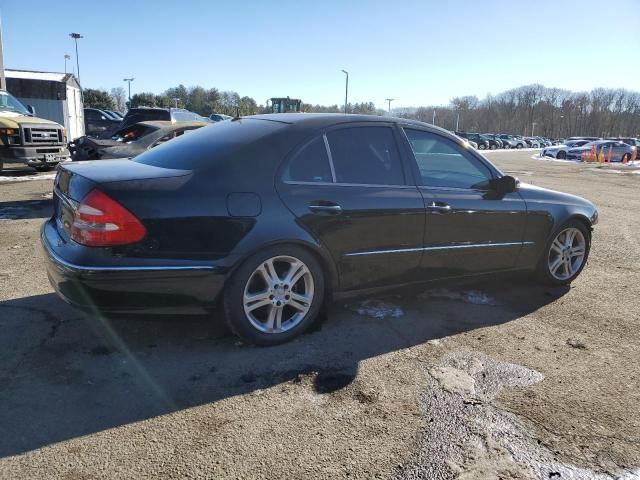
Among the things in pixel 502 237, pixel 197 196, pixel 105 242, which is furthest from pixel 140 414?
pixel 502 237

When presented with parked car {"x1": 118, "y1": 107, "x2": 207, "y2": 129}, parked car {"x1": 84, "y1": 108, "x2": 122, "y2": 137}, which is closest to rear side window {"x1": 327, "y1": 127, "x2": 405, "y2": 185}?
parked car {"x1": 118, "y1": 107, "x2": 207, "y2": 129}

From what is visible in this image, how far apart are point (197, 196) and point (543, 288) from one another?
366 cm

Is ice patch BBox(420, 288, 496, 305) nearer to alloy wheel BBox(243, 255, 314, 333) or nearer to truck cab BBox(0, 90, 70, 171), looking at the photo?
alloy wheel BBox(243, 255, 314, 333)

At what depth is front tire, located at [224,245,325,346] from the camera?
323cm

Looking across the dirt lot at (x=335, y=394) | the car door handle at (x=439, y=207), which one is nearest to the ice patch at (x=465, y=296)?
the dirt lot at (x=335, y=394)

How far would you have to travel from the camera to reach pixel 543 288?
4988 millimetres

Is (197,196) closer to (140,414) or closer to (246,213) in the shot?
(246,213)

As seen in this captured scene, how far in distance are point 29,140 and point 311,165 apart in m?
10.6

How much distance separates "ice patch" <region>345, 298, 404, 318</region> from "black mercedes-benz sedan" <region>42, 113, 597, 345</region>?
13.0 inches

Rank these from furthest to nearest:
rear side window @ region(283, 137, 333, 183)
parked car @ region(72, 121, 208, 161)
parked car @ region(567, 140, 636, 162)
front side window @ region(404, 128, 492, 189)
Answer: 1. parked car @ region(567, 140, 636, 162)
2. parked car @ region(72, 121, 208, 161)
3. front side window @ region(404, 128, 492, 189)
4. rear side window @ region(283, 137, 333, 183)

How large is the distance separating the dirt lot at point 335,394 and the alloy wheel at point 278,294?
8.5 inches

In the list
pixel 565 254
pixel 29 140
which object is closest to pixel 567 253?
pixel 565 254

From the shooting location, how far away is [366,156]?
379 cm

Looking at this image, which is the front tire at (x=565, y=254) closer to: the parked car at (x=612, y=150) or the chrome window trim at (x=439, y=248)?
the chrome window trim at (x=439, y=248)
